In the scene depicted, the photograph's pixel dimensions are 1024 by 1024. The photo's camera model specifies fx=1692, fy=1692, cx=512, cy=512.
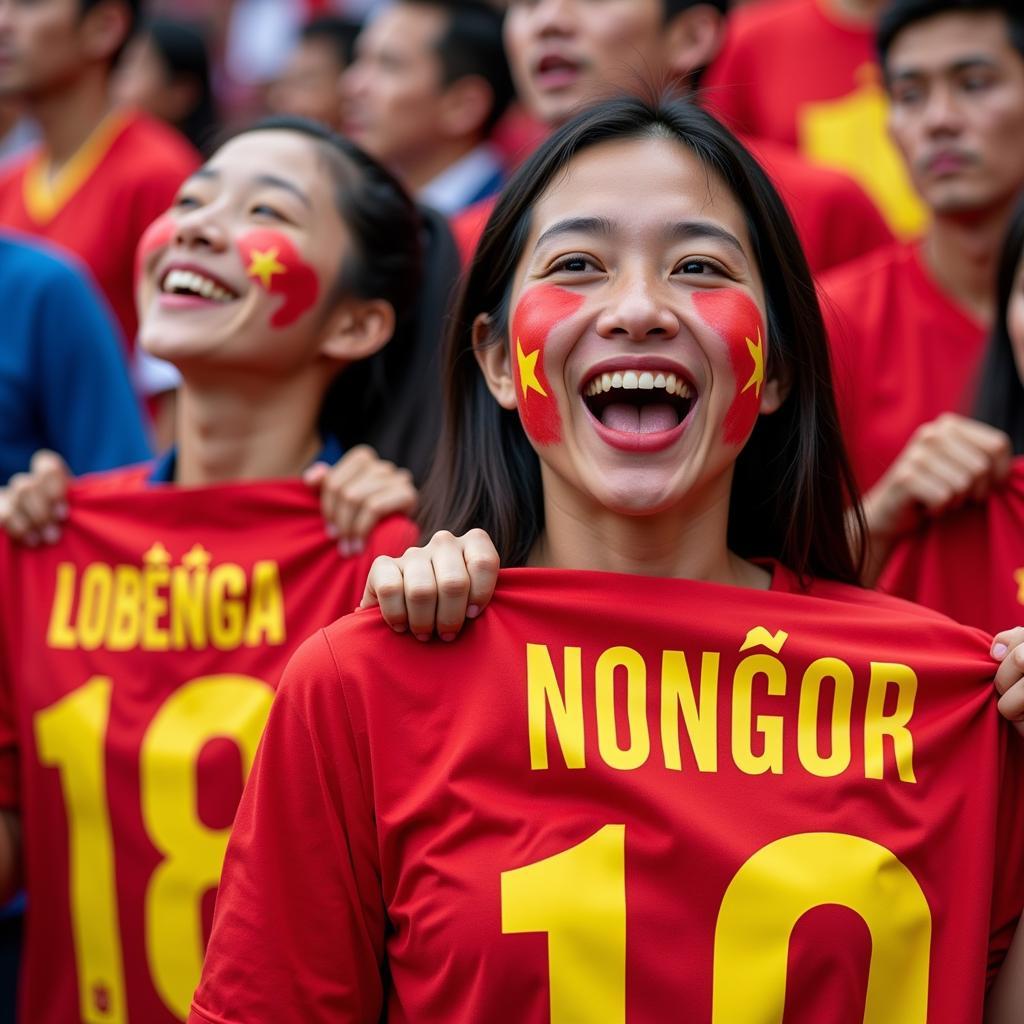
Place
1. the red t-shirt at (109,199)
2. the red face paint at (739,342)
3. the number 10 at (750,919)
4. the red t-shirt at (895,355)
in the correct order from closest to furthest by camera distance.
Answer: the number 10 at (750,919), the red face paint at (739,342), the red t-shirt at (895,355), the red t-shirt at (109,199)

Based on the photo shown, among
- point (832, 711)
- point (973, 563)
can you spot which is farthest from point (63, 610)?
point (973, 563)

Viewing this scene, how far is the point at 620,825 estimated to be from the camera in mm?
2225

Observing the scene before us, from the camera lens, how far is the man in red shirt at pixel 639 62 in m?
4.85

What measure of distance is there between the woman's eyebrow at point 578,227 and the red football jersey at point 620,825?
0.49 m

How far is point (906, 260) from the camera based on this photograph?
163 inches

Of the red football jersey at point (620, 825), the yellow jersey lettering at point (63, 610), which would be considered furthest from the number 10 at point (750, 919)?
the yellow jersey lettering at point (63, 610)

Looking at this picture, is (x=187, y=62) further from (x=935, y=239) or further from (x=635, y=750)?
(x=635, y=750)

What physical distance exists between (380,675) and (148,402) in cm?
351

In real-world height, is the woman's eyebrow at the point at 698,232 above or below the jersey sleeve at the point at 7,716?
above

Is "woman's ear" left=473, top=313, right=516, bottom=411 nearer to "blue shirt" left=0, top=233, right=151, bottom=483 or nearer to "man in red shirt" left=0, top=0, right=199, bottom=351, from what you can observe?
"blue shirt" left=0, top=233, right=151, bottom=483

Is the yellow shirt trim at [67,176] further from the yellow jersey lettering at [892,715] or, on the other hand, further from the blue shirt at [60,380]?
the yellow jersey lettering at [892,715]

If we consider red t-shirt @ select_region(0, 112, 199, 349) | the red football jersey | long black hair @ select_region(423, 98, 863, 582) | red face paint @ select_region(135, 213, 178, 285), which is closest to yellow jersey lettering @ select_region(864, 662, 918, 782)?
the red football jersey

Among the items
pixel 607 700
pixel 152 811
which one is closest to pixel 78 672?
pixel 152 811

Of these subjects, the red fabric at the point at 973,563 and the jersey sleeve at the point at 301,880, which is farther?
the red fabric at the point at 973,563
